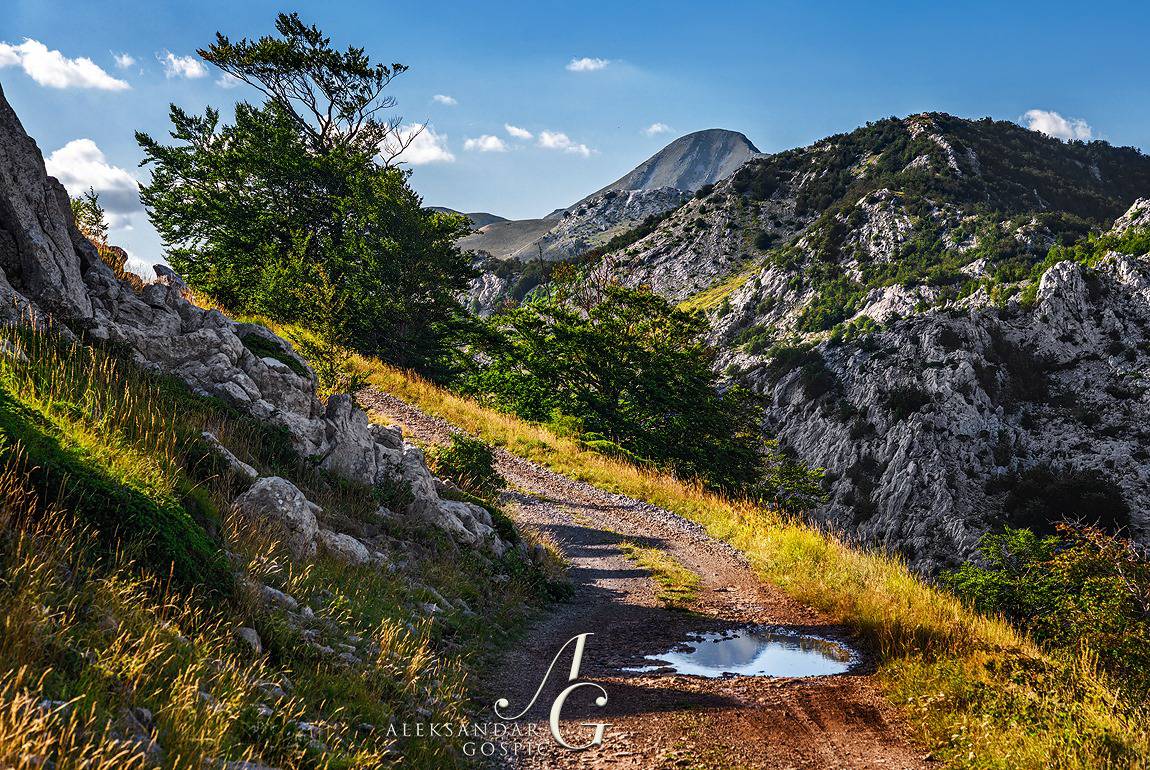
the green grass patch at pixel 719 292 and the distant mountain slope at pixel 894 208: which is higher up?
the distant mountain slope at pixel 894 208

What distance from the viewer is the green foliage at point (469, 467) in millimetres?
14656

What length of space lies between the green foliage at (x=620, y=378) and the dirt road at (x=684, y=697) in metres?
17.9

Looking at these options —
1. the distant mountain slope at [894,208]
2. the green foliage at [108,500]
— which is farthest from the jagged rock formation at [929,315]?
the green foliage at [108,500]

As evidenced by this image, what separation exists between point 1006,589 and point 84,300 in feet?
56.0

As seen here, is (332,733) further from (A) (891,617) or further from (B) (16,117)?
(B) (16,117)

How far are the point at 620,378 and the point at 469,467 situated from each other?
17236 mm

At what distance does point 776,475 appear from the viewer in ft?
142

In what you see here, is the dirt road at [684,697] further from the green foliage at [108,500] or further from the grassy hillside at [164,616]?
the green foliage at [108,500]

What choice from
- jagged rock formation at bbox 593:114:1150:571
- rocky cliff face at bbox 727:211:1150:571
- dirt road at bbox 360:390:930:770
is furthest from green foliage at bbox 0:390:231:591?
rocky cliff face at bbox 727:211:1150:571

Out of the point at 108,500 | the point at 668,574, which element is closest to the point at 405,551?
the point at 108,500

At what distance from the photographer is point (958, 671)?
24.0 ft

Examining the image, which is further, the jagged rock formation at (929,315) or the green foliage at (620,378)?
the jagged rock formation at (929,315)

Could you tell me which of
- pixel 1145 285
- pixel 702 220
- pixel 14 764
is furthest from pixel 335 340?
pixel 702 220

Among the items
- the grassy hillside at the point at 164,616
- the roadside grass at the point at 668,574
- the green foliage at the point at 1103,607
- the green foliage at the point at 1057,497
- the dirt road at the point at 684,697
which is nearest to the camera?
the grassy hillside at the point at 164,616
